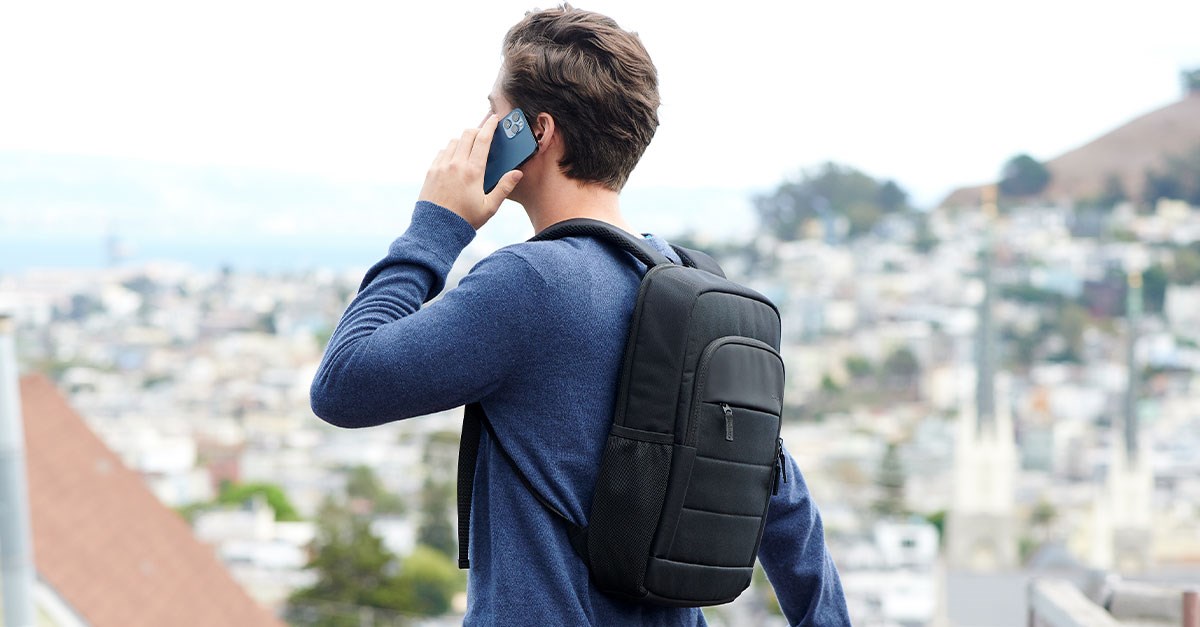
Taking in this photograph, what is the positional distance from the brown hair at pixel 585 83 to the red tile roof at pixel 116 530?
437 inches

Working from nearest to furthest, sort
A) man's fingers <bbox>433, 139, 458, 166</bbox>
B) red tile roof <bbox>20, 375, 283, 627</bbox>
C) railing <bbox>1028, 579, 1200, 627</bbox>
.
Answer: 1. man's fingers <bbox>433, 139, 458, 166</bbox>
2. railing <bbox>1028, 579, 1200, 627</bbox>
3. red tile roof <bbox>20, 375, 283, 627</bbox>

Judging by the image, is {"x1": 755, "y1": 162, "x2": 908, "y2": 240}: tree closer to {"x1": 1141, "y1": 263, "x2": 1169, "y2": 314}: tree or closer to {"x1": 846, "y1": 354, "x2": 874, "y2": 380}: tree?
{"x1": 846, "y1": 354, "x2": 874, "y2": 380}: tree

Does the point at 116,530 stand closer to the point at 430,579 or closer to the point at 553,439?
the point at 553,439

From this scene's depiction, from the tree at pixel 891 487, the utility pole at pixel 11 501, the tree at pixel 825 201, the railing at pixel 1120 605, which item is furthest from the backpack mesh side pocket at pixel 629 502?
the tree at pixel 825 201

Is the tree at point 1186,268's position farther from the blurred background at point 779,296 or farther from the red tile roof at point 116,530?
the red tile roof at point 116,530

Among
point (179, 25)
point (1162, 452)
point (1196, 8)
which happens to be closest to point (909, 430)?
point (1162, 452)

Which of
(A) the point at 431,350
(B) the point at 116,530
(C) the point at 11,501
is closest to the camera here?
(A) the point at 431,350

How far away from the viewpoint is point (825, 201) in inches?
2221

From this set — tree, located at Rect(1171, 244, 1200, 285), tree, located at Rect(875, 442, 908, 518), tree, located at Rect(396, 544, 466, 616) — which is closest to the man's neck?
tree, located at Rect(396, 544, 466, 616)

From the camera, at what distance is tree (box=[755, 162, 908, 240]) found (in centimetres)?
5538

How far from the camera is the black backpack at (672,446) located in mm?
759

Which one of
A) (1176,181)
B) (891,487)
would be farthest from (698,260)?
(1176,181)

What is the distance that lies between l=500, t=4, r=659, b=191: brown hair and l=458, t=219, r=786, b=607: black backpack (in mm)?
51

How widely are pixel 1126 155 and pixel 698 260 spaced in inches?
2158
